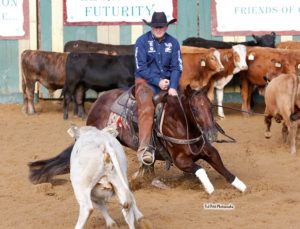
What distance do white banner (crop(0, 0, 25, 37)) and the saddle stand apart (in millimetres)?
7845

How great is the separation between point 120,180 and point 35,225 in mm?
1340

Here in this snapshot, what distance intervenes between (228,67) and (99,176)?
9092 mm

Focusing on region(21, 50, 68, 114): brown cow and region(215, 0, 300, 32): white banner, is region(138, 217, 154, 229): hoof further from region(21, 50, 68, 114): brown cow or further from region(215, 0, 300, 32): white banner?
region(215, 0, 300, 32): white banner

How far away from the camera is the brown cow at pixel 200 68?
587 inches

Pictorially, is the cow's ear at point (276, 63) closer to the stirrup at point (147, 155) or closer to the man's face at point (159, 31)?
the man's face at point (159, 31)

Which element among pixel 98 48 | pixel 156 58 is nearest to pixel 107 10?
pixel 98 48

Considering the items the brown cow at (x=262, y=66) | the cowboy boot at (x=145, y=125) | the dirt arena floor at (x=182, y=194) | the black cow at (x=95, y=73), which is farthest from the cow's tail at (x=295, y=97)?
the black cow at (x=95, y=73)

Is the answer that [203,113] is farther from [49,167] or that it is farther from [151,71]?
[49,167]

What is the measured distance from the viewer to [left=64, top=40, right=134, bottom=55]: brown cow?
52.2 feet

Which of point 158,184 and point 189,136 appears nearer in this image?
point 189,136

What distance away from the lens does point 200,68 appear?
15000 mm

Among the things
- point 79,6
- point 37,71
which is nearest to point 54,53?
point 37,71

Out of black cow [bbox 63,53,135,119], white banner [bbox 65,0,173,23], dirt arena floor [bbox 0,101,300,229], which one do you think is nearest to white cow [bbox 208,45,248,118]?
black cow [bbox 63,53,135,119]

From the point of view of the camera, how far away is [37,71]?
1541cm
